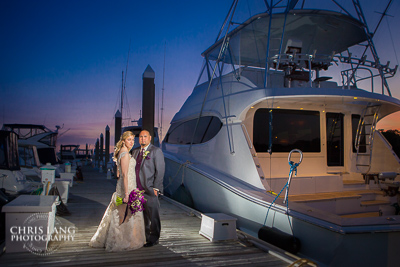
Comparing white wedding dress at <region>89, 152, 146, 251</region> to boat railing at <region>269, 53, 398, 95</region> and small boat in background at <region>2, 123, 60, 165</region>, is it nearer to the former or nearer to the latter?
boat railing at <region>269, 53, 398, 95</region>

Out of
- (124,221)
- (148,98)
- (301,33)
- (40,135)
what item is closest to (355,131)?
(301,33)

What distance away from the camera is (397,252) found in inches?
148

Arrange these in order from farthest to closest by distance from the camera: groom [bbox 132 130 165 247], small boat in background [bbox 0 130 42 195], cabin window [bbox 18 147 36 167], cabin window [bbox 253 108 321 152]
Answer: cabin window [bbox 18 147 36 167], cabin window [bbox 253 108 321 152], small boat in background [bbox 0 130 42 195], groom [bbox 132 130 165 247]

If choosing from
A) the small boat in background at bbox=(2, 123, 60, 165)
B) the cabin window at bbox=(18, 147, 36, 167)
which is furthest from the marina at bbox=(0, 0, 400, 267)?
the small boat in background at bbox=(2, 123, 60, 165)

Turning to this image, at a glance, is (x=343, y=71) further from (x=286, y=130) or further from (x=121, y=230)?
(x=121, y=230)

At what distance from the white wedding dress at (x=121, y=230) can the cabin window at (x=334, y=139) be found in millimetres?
5536

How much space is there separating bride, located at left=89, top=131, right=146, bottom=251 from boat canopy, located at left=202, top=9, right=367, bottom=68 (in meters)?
3.58

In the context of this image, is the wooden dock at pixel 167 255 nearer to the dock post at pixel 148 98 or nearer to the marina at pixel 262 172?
the marina at pixel 262 172

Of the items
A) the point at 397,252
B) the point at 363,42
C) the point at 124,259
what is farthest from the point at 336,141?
the point at 124,259

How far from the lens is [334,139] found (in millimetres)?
7629

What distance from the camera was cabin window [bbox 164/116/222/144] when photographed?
277 inches

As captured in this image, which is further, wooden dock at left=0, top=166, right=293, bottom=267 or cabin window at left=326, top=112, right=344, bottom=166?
cabin window at left=326, top=112, right=344, bottom=166

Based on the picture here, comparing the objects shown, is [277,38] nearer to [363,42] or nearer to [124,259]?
[363,42]

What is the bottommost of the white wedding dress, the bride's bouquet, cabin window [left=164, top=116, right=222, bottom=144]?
the white wedding dress
